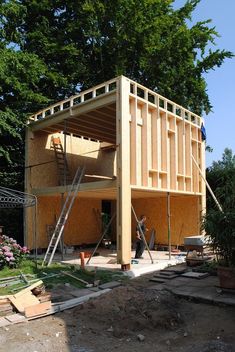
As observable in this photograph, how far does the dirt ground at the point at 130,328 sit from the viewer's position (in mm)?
5609

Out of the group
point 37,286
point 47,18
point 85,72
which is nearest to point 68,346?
point 37,286

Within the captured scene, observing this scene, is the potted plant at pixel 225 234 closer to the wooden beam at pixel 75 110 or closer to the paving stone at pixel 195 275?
the paving stone at pixel 195 275

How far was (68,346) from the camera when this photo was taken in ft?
18.5

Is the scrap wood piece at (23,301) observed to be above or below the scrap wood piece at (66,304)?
above

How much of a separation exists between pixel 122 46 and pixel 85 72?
2.80 meters

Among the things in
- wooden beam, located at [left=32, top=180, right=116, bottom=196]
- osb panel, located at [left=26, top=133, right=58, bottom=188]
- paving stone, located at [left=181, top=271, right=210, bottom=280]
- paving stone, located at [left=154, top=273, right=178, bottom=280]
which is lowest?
paving stone, located at [left=154, top=273, right=178, bottom=280]

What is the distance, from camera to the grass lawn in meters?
9.03

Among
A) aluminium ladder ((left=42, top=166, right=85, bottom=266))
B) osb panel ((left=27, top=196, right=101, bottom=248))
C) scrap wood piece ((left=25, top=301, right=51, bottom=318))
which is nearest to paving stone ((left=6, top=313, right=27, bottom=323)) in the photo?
scrap wood piece ((left=25, top=301, right=51, bottom=318))

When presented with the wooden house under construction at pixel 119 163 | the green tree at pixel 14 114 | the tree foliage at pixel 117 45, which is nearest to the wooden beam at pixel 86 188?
the wooden house under construction at pixel 119 163

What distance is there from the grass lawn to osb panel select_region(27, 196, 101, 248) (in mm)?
4081

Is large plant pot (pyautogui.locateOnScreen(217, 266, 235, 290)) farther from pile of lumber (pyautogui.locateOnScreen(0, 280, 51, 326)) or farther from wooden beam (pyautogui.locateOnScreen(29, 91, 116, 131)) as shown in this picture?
wooden beam (pyautogui.locateOnScreen(29, 91, 116, 131))

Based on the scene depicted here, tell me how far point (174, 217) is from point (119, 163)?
667cm

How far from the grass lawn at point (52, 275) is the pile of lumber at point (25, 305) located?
1.03 meters

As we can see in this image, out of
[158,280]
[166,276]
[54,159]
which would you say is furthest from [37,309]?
[54,159]
